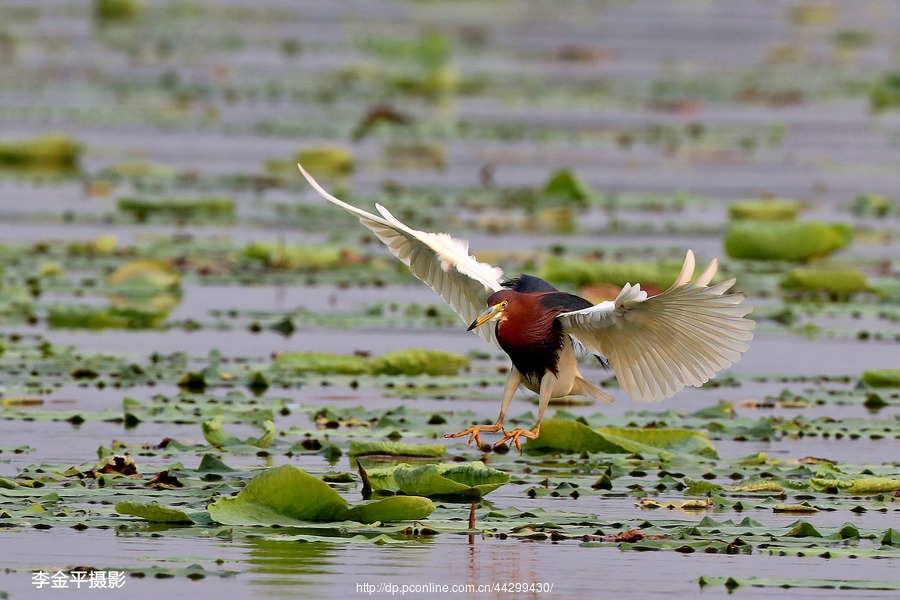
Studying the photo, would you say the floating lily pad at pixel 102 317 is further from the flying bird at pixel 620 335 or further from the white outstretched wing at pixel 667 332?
the white outstretched wing at pixel 667 332

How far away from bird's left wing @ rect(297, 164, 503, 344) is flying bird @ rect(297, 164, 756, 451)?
0.09 metres

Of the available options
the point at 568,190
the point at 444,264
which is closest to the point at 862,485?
the point at 444,264

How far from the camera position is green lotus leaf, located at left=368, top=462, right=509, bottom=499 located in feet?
24.5

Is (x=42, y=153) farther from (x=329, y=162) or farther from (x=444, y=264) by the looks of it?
(x=444, y=264)

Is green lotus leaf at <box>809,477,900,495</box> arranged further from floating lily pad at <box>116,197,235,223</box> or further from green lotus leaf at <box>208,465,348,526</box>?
floating lily pad at <box>116,197,235,223</box>

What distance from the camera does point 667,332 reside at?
7883 millimetres

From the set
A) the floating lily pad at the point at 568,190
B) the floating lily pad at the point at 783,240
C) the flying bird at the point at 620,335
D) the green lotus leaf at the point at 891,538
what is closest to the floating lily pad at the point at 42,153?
the floating lily pad at the point at 568,190

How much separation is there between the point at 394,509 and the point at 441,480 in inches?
21.3

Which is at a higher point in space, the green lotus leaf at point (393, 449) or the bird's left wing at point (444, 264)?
the bird's left wing at point (444, 264)

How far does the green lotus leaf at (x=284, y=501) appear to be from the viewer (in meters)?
6.92

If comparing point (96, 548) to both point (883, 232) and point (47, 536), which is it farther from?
point (883, 232)

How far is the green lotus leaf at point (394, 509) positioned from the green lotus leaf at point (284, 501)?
0.22 feet

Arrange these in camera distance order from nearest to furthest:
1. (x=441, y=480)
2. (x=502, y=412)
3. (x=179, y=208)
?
(x=441, y=480), (x=502, y=412), (x=179, y=208)

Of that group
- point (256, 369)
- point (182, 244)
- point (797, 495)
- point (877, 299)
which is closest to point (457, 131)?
point (182, 244)
